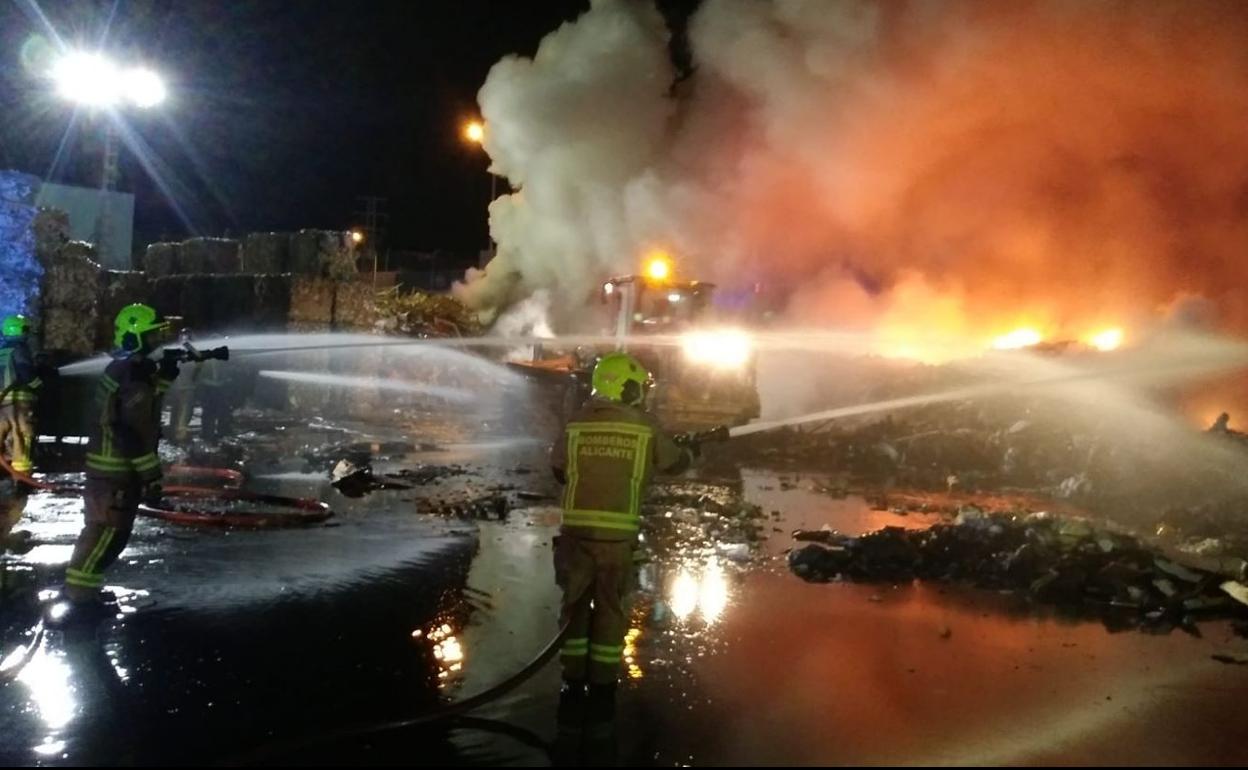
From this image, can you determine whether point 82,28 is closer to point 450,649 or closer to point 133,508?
point 133,508

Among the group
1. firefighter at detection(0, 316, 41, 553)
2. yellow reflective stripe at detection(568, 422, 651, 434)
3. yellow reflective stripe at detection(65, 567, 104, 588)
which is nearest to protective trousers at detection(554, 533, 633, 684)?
yellow reflective stripe at detection(568, 422, 651, 434)

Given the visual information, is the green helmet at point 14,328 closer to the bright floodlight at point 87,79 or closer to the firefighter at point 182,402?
the firefighter at point 182,402

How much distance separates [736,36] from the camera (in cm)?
2880

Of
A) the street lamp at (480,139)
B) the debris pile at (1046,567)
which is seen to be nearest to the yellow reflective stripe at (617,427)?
the debris pile at (1046,567)

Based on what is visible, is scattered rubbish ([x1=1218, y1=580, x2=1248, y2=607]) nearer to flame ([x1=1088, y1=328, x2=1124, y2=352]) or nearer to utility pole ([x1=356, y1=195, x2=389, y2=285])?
flame ([x1=1088, y1=328, x2=1124, y2=352])

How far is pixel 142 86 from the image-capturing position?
1780 cm

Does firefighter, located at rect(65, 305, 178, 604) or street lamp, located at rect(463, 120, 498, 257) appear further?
street lamp, located at rect(463, 120, 498, 257)

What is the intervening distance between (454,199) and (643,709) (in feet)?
126

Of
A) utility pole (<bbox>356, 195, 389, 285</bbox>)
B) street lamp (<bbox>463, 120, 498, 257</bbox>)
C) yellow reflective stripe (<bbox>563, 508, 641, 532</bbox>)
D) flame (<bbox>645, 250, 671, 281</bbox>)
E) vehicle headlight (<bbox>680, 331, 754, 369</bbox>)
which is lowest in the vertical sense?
yellow reflective stripe (<bbox>563, 508, 641, 532</bbox>)

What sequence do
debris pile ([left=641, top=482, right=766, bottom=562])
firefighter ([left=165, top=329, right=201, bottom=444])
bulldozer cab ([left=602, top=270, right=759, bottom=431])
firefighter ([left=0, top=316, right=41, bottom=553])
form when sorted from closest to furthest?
debris pile ([left=641, top=482, right=766, bottom=562]), firefighter ([left=0, top=316, right=41, bottom=553]), firefighter ([left=165, top=329, right=201, bottom=444]), bulldozer cab ([left=602, top=270, right=759, bottom=431])

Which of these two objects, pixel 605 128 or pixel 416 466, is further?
pixel 605 128

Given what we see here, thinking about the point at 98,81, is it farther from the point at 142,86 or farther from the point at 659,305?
the point at 659,305

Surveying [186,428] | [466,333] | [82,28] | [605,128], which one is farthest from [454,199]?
[186,428]

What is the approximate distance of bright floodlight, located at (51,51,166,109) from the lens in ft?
56.5
